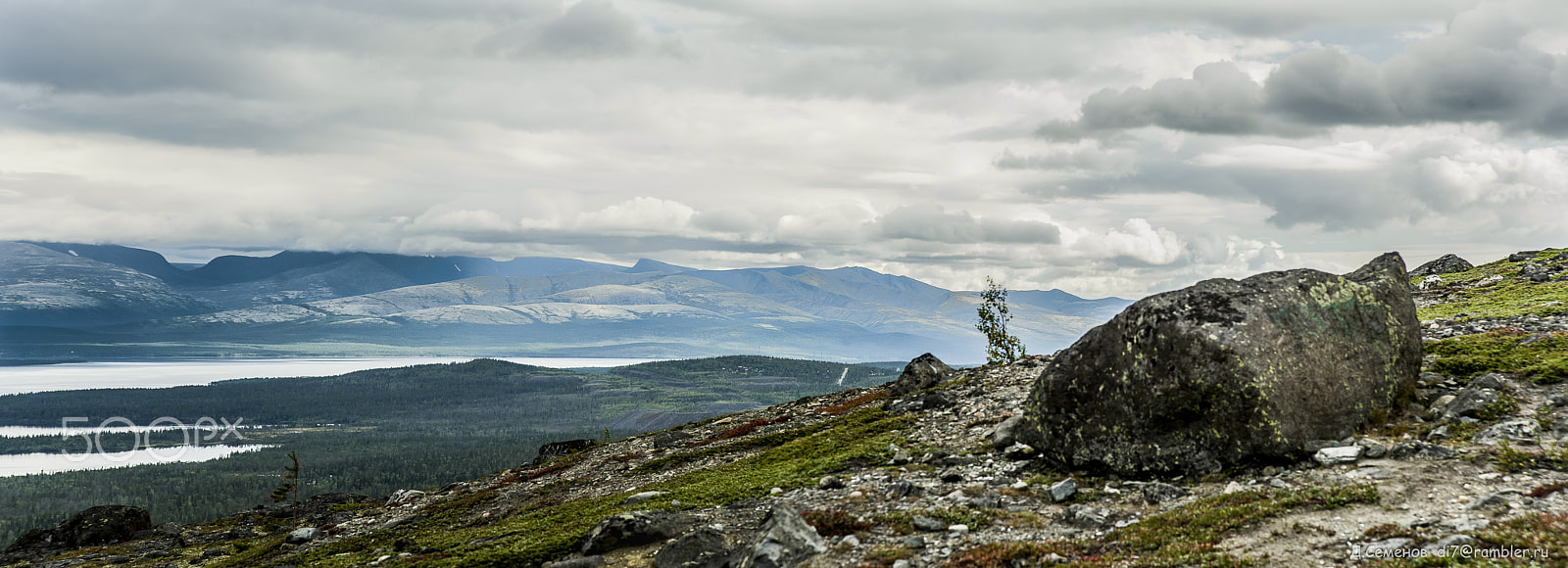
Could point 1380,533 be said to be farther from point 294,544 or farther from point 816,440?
point 294,544

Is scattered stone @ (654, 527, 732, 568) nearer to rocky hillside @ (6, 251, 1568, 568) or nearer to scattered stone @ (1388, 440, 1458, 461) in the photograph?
rocky hillside @ (6, 251, 1568, 568)

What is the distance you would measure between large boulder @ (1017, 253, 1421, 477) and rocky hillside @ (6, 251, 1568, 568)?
19cm

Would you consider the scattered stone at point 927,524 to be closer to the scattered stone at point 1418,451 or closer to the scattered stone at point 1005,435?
the scattered stone at point 1005,435

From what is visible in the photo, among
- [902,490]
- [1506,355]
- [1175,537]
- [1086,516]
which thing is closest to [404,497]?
[902,490]

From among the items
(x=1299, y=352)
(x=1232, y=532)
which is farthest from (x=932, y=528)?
(x=1299, y=352)

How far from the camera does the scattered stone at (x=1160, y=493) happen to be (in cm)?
1632

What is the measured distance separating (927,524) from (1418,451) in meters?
10.5

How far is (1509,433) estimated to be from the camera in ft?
51.3

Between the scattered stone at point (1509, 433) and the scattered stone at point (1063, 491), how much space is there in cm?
822

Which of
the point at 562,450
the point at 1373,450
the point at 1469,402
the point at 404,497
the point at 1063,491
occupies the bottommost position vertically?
the point at 404,497

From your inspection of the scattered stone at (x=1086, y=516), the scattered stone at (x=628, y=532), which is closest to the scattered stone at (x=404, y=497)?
the scattered stone at (x=628, y=532)

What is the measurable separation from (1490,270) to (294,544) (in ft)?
228

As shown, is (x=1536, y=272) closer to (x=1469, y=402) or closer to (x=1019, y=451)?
(x=1469, y=402)

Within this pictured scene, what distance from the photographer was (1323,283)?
1898 cm
